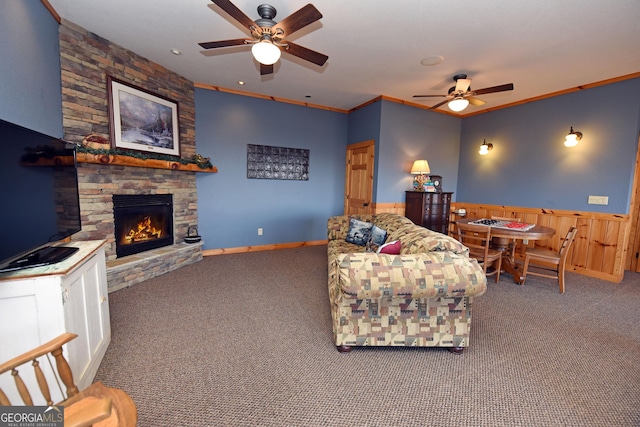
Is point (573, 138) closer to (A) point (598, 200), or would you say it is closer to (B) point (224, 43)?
(A) point (598, 200)

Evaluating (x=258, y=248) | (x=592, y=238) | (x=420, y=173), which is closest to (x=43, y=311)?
(x=258, y=248)

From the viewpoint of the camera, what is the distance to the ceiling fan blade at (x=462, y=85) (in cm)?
346

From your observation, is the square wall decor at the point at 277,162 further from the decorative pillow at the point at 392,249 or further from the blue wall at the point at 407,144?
the decorative pillow at the point at 392,249

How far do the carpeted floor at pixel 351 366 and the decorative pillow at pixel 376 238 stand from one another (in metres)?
0.81

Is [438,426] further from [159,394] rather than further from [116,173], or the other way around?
[116,173]

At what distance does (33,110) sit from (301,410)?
310 centimetres

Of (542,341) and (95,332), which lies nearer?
(95,332)

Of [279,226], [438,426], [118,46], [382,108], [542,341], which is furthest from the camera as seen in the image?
[279,226]

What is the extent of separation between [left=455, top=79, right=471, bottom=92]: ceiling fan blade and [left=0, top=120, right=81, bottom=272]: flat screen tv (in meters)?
4.09

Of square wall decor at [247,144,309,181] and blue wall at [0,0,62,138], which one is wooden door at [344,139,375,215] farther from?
blue wall at [0,0,62,138]

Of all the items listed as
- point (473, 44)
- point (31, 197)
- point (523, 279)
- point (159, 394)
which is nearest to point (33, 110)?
point (31, 197)

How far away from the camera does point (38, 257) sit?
155 cm

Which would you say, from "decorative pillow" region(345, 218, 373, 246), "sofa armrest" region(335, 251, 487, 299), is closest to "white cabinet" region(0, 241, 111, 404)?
"sofa armrest" region(335, 251, 487, 299)

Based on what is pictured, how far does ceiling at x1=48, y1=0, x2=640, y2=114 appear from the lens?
2305 millimetres
